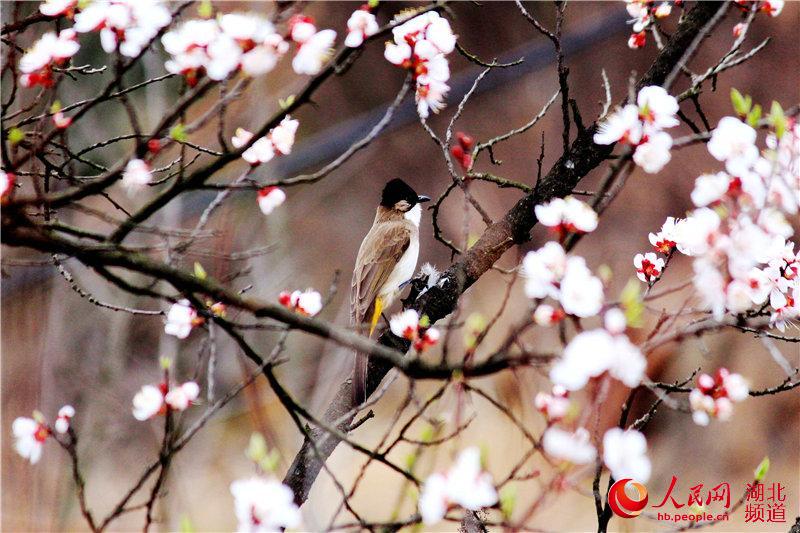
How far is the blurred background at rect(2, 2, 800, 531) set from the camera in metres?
4.10

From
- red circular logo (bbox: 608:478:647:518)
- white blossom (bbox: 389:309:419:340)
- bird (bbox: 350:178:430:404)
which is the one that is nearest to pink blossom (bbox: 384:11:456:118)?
white blossom (bbox: 389:309:419:340)

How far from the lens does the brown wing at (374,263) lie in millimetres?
2727

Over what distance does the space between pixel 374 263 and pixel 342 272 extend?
54.6 inches

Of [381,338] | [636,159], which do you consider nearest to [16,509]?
[381,338]

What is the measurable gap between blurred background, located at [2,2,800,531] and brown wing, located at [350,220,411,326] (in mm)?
1039

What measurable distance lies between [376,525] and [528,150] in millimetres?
4135

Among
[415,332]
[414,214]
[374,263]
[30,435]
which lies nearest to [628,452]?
[415,332]

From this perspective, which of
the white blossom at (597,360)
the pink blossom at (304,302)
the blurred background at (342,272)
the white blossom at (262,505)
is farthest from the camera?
the blurred background at (342,272)

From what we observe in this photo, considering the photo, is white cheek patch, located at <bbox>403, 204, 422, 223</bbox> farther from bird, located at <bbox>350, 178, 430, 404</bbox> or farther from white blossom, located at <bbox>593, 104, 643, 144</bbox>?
white blossom, located at <bbox>593, 104, 643, 144</bbox>

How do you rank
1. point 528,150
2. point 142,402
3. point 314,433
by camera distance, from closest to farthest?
point 142,402 < point 314,433 < point 528,150

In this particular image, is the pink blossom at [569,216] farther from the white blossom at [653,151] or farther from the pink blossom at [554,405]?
the pink blossom at [554,405]

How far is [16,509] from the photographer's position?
4.57 m

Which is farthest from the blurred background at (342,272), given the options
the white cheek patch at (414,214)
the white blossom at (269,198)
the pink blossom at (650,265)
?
the white blossom at (269,198)

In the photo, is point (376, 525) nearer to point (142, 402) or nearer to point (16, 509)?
point (142, 402)
